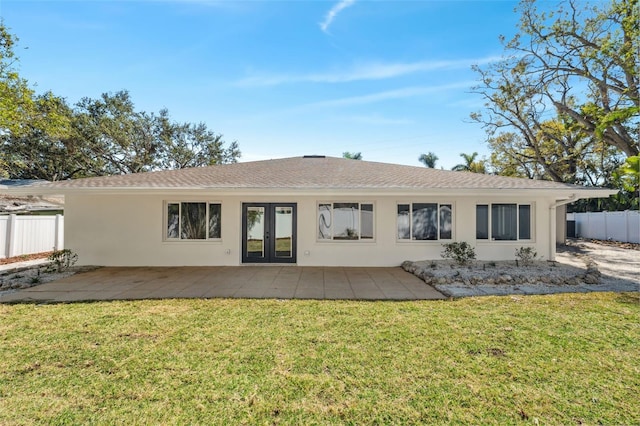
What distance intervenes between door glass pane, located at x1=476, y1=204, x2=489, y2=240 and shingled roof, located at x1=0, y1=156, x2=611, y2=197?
897mm

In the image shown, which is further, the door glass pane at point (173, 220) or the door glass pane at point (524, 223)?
the door glass pane at point (524, 223)

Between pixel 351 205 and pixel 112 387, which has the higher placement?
pixel 351 205

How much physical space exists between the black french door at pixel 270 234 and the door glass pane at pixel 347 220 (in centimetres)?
146

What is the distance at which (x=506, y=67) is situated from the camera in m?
16.9

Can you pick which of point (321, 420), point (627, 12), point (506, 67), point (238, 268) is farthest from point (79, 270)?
point (627, 12)

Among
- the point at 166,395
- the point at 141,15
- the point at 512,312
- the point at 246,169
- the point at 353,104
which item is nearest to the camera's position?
the point at 166,395

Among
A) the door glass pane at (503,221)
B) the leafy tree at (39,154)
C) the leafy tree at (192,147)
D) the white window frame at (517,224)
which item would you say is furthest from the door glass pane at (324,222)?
the leafy tree at (192,147)

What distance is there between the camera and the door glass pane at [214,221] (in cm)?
1052

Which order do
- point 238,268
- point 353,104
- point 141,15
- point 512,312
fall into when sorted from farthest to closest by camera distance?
point 353,104 → point 238,268 → point 141,15 → point 512,312

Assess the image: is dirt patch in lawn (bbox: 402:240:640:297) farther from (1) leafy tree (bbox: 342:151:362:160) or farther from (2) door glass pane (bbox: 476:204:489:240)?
(1) leafy tree (bbox: 342:151:362:160)

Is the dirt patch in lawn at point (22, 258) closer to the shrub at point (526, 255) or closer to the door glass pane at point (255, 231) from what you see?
the door glass pane at point (255, 231)

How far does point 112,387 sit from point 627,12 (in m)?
20.3

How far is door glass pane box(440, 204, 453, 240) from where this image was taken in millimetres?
10562

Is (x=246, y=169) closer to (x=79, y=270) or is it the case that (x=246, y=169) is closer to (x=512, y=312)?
(x=79, y=270)
